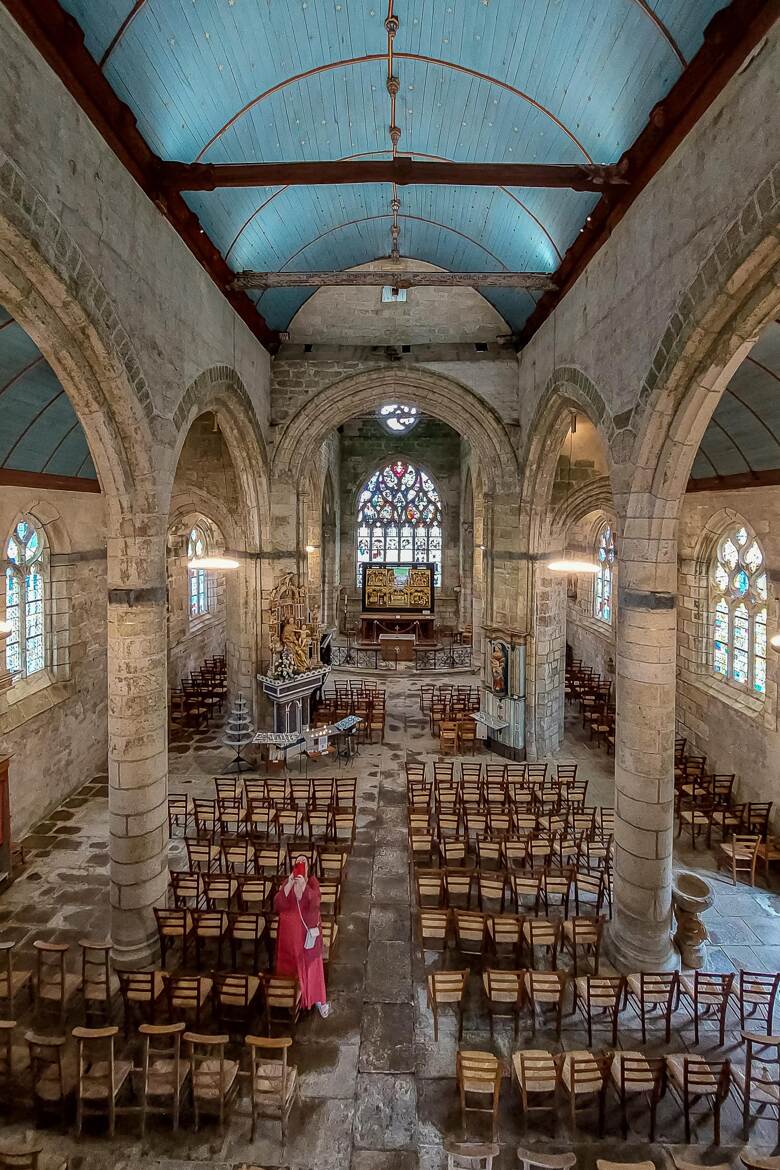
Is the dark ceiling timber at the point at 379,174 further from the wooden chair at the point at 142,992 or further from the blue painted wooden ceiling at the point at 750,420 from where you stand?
the wooden chair at the point at 142,992

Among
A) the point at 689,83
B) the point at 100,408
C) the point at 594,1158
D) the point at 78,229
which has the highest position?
the point at 689,83

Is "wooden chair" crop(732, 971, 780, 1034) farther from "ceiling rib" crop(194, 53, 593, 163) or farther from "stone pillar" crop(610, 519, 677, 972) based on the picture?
"ceiling rib" crop(194, 53, 593, 163)

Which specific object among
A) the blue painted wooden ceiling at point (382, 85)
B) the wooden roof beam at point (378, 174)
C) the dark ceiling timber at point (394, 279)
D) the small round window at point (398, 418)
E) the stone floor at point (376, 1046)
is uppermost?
the small round window at point (398, 418)

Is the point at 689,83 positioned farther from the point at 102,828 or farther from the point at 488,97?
the point at 102,828

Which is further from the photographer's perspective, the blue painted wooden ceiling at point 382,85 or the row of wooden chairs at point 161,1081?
the blue painted wooden ceiling at point 382,85

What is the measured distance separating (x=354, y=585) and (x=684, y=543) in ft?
52.3

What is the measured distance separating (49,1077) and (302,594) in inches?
363

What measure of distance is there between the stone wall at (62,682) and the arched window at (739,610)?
11404 mm

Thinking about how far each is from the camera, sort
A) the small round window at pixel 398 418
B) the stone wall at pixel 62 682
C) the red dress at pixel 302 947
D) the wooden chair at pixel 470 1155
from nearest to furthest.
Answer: the wooden chair at pixel 470 1155, the red dress at pixel 302 947, the stone wall at pixel 62 682, the small round window at pixel 398 418

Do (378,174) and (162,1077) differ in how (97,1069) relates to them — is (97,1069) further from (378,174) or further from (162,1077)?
(378,174)

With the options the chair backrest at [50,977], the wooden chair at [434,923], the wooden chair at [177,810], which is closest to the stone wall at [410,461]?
the wooden chair at [177,810]

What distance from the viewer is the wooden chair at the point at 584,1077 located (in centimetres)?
460

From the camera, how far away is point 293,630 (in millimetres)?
12930

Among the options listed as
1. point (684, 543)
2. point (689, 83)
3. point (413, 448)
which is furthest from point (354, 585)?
A: point (689, 83)
